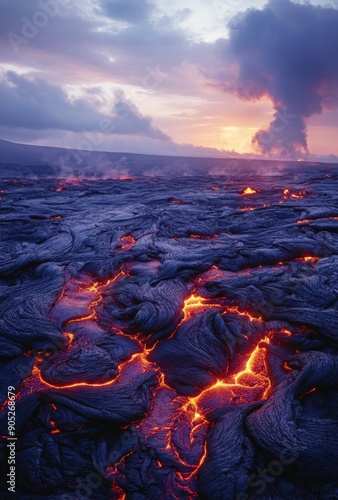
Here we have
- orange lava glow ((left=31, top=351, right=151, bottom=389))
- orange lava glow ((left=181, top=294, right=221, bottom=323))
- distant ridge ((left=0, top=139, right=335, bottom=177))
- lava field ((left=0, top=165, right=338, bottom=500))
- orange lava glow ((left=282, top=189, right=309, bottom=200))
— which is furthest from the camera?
distant ridge ((left=0, top=139, right=335, bottom=177))

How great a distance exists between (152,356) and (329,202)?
12.7 metres

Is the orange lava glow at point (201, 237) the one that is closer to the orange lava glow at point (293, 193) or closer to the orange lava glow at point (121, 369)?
the orange lava glow at point (121, 369)

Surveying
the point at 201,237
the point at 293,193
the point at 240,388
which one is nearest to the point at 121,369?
the point at 240,388

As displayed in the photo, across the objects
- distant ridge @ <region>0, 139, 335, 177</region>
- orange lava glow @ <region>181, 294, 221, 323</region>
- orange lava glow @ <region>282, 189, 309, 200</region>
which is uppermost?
distant ridge @ <region>0, 139, 335, 177</region>

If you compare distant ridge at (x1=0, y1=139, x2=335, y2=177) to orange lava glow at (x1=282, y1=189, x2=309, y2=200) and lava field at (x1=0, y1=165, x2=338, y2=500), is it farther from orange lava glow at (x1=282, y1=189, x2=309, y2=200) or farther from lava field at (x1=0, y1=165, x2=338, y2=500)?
lava field at (x1=0, y1=165, x2=338, y2=500)

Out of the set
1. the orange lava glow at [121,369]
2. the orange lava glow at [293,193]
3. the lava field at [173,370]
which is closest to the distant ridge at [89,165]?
the orange lava glow at [293,193]

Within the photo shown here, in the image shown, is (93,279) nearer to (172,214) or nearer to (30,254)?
(30,254)

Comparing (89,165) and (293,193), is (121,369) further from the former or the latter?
(89,165)

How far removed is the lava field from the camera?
2.52 metres

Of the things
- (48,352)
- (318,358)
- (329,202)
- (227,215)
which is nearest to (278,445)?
(318,358)

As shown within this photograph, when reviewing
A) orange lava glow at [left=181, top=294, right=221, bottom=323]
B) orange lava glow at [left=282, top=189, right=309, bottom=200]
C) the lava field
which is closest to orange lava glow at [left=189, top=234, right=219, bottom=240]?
the lava field

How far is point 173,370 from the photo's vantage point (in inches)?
150

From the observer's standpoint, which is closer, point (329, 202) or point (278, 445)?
point (278, 445)

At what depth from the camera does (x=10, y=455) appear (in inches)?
104
